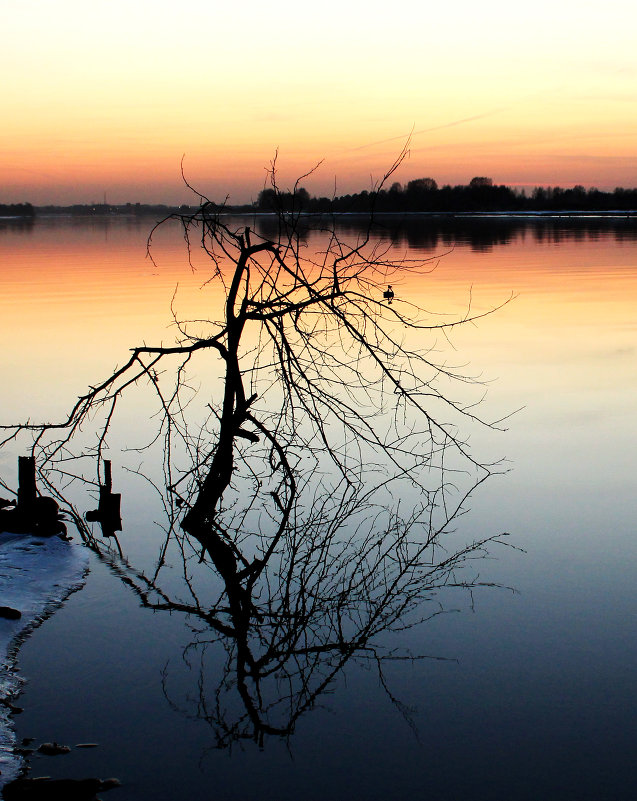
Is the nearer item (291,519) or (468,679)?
(468,679)

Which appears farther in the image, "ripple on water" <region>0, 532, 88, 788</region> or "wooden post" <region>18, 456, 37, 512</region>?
"wooden post" <region>18, 456, 37, 512</region>

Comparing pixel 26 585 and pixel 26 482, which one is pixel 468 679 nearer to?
pixel 26 585

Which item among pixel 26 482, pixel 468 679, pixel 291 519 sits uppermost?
pixel 26 482

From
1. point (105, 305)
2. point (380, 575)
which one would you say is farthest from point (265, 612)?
point (105, 305)

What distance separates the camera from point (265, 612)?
251 inches

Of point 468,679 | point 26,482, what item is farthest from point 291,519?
point 468,679

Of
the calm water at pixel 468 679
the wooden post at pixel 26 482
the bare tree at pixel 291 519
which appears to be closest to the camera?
the calm water at pixel 468 679

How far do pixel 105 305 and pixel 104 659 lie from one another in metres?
18.4

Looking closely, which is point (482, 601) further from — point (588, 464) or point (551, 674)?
point (588, 464)

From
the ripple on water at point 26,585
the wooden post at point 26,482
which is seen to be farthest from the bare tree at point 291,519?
the ripple on water at point 26,585

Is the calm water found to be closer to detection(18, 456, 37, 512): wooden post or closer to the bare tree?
the bare tree

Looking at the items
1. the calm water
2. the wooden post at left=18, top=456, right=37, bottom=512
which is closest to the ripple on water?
the calm water

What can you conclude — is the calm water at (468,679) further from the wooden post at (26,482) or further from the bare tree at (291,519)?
the wooden post at (26,482)

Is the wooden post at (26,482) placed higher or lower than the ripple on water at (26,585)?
higher
